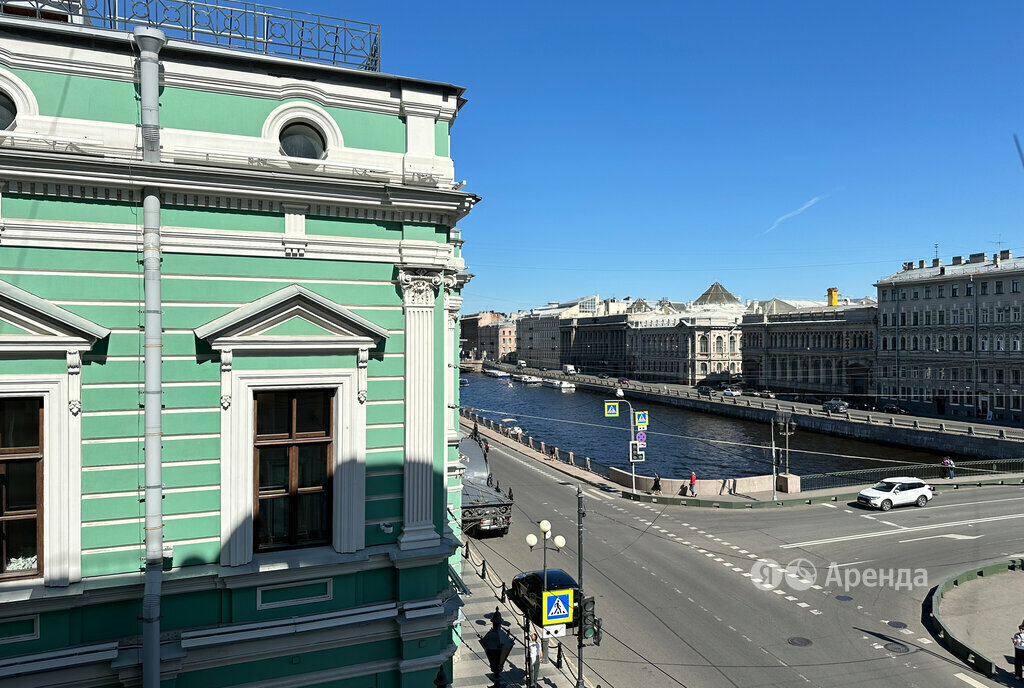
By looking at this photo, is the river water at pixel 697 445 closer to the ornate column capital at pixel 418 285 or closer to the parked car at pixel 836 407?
the parked car at pixel 836 407

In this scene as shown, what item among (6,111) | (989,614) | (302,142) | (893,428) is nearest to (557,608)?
(302,142)

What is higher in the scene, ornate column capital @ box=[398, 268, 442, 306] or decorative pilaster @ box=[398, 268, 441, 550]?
ornate column capital @ box=[398, 268, 442, 306]

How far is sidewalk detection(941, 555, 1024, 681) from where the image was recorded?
50.9 feet

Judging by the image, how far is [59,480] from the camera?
21.3 feet

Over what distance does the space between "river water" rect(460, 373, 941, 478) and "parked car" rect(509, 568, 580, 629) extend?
2339 cm

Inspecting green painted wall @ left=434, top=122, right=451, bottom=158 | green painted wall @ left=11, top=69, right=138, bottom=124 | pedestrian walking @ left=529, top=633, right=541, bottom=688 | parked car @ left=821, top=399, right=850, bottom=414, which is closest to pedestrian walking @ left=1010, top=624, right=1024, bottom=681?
pedestrian walking @ left=529, top=633, right=541, bottom=688

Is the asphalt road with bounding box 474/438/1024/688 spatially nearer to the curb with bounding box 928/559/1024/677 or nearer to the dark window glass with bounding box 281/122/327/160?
the curb with bounding box 928/559/1024/677

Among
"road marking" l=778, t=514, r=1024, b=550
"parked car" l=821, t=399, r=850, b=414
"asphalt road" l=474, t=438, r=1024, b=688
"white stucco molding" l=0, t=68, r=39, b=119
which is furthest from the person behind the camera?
"parked car" l=821, t=399, r=850, b=414

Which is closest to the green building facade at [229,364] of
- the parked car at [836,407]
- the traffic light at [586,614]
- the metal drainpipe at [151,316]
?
the metal drainpipe at [151,316]

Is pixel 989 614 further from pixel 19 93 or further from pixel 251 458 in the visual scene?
pixel 19 93

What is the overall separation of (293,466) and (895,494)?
3005 centimetres

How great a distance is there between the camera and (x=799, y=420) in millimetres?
68000

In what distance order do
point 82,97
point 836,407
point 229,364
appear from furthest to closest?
point 836,407 < point 229,364 < point 82,97

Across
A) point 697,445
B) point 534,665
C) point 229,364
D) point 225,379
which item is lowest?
point 697,445
